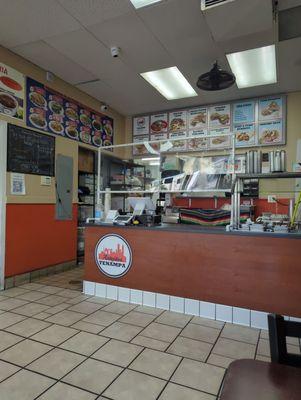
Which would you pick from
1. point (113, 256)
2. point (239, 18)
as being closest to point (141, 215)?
point (113, 256)

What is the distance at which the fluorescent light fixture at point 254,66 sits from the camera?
3979mm

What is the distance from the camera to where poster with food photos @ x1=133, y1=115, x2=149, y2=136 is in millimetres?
6492

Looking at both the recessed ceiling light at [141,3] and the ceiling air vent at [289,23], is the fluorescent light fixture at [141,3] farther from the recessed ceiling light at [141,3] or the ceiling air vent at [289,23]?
the ceiling air vent at [289,23]

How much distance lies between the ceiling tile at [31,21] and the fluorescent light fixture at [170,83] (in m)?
1.60

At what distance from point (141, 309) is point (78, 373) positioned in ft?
4.21

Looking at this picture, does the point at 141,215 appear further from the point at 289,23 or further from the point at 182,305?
the point at 289,23

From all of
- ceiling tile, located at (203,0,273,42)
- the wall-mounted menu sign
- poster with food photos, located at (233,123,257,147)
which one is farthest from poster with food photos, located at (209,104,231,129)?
ceiling tile, located at (203,0,273,42)

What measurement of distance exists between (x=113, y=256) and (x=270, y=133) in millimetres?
3808

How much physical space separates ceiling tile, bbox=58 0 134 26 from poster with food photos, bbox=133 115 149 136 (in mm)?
3248

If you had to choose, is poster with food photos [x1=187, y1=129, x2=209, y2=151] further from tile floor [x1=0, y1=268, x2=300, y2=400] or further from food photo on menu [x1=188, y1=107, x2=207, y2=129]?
tile floor [x1=0, y1=268, x2=300, y2=400]

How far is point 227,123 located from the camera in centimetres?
568

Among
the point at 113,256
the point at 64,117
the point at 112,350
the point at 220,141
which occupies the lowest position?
the point at 112,350

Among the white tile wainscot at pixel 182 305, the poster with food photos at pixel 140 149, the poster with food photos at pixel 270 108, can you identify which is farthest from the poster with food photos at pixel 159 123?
the white tile wainscot at pixel 182 305

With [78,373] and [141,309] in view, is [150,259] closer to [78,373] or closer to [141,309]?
[141,309]
